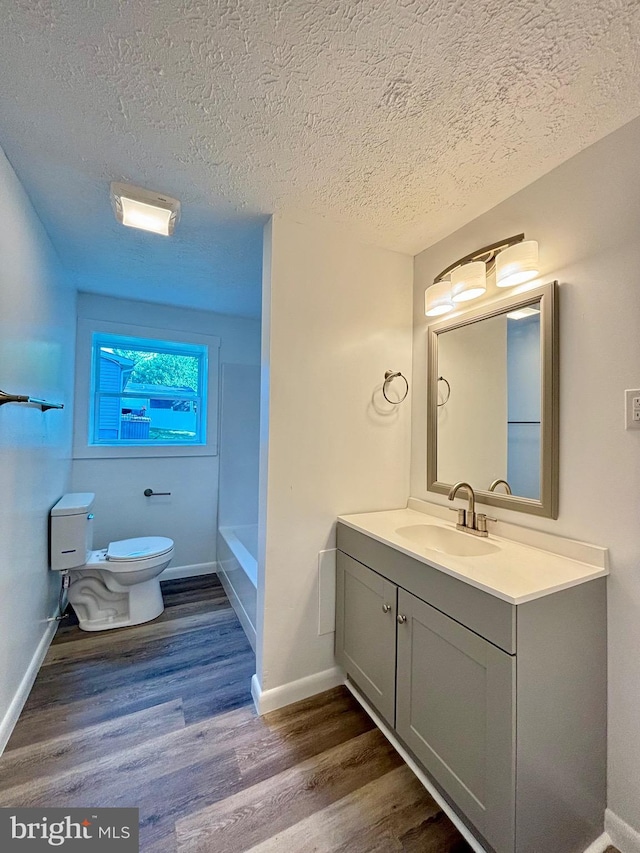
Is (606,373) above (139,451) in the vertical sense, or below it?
above

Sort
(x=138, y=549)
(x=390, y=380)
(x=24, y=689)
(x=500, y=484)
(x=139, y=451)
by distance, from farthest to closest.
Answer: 1. (x=139, y=451)
2. (x=138, y=549)
3. (x=390, y=380)
4. (x=24, y=689)
5. (x=500, y=484)

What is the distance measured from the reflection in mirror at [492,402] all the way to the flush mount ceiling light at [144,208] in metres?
1.43

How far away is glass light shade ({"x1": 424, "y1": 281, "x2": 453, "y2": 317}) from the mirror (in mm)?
99

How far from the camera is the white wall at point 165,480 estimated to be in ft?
8.97

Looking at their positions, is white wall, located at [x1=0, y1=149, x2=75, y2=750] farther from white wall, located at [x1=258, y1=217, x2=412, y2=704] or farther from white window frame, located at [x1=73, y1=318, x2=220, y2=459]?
white wall, located at [x1=258, y1=217, x2=412, y2=704]

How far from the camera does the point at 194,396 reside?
316 cm

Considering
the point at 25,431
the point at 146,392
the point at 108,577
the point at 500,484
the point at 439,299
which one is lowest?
the point at 108,577

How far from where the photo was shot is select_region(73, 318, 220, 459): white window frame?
8.75 ft

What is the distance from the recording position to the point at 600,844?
109cm

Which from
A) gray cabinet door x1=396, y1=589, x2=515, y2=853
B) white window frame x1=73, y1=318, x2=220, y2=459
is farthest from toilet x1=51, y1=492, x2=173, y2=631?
gray cabinet door x1=396, y1=589, x2=515, y2=853

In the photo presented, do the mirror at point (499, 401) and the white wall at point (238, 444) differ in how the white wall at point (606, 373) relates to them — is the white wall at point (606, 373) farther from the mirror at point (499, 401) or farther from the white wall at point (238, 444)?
the white wall at point (238, 444)

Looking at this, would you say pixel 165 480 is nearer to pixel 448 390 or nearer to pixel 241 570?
pixel 241 570

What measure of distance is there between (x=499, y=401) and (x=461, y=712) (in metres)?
1.17

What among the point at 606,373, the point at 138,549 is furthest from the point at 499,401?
the point at 138,549
